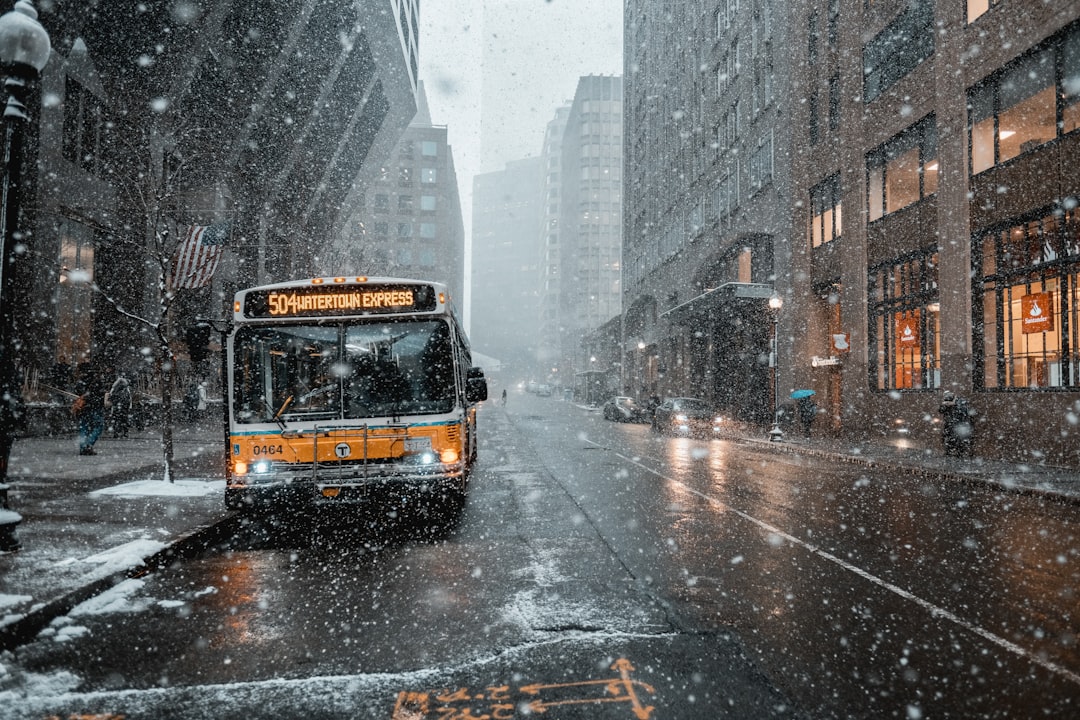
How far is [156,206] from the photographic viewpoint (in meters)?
12.9

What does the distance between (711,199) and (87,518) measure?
4266 centimetres

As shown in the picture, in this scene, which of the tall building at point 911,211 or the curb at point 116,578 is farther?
the tall building at point 911,211

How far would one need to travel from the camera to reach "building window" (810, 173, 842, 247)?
29531 mm

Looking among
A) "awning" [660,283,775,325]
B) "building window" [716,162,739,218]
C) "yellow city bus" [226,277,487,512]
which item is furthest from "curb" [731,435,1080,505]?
"building window" [716,162,739,218]

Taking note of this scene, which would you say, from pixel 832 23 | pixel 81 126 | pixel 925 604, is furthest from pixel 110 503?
pixel 832 23

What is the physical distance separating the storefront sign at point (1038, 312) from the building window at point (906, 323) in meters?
3.68

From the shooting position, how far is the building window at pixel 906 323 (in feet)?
74.6

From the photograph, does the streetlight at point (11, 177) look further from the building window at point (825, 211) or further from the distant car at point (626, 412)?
the distant car at point (626, 412)

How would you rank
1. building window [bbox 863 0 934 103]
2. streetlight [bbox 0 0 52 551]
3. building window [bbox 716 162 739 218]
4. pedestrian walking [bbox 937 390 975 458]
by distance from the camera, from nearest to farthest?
streetlight [bbox 0 0 52 551], pedestrian walking [bbox 937 390 975 458], building window [bbox 863 0 934 103], building window [bbox 716 162 739 218]

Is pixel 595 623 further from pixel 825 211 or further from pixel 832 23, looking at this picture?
pixel 832 23

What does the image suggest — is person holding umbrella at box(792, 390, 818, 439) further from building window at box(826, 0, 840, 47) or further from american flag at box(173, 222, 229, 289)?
american flag at box(173, 222, 229, 289)

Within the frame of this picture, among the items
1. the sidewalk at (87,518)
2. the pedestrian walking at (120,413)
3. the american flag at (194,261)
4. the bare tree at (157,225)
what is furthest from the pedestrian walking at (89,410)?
the american flag at (194,261)

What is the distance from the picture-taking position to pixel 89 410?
16312 millimetres

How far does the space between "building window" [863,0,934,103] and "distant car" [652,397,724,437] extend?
550 inches
